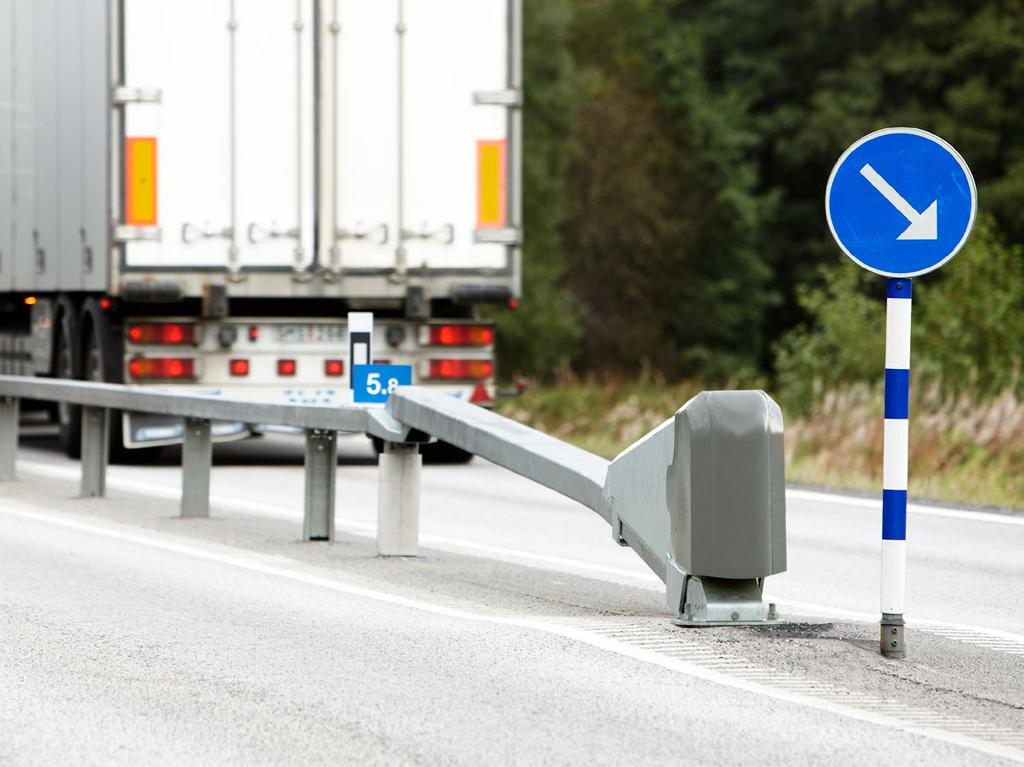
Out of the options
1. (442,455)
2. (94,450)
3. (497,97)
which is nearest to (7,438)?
(94,450)

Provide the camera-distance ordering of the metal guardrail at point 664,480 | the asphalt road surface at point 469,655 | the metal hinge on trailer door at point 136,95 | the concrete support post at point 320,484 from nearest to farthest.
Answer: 1. the asphalt road surface at point 469,655
2. the metal guardrail at point 664,480
3. the concrete support post at point 320,484
4. the metal hinge on trailer door at point 136,95

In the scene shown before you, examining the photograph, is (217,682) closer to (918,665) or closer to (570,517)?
(918,665)

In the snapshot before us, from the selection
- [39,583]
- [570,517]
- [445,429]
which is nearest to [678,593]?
[445,429]

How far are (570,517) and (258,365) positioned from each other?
4432 millimetres

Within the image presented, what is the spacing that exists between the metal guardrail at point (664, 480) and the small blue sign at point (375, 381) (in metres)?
0.28

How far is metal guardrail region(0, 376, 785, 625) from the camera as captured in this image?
24.5 ft

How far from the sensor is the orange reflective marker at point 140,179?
1609 cm

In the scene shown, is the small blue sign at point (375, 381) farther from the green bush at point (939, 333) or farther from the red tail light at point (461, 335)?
the green bush at point (939, 333)

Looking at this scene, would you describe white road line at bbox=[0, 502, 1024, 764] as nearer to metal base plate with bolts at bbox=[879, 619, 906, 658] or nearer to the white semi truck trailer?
metal base plate with bolts at bbox=[879, 619, 906, 658]

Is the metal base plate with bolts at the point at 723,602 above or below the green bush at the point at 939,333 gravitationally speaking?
below

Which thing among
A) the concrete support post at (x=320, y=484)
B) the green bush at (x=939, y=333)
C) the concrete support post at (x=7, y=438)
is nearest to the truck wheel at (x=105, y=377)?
the concrete support post at (x=7, y=438)

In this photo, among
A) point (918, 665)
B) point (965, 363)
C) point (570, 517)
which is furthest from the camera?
point (965, 363)

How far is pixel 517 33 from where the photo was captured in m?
16.5

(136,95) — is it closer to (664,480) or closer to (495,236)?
(495,236)
